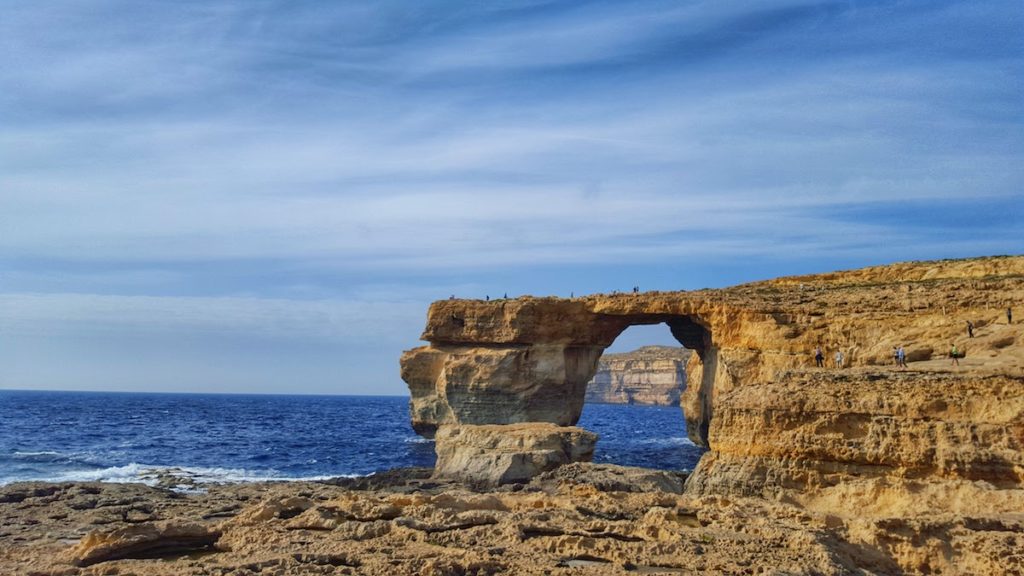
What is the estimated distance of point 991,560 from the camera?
9.98 meters

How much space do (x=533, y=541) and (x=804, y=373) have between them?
1101 centimetres

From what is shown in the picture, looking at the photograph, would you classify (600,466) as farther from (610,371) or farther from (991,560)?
(610,371)

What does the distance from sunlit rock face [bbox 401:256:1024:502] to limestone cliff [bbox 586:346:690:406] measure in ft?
270

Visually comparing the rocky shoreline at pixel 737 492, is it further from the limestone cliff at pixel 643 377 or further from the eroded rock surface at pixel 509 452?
the limestone cliff at pixel 643 377

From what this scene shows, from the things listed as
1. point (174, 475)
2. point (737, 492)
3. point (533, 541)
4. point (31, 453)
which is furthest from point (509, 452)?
point (31, 453)

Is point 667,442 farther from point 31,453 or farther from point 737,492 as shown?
point 737,492

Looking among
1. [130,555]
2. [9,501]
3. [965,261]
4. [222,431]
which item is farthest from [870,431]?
[222,431]

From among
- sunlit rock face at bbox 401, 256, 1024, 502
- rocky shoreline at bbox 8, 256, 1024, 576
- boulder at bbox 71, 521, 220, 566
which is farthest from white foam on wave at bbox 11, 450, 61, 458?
boulder at bbox 71, 521, 220, 566

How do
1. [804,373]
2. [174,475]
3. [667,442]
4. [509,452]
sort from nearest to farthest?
[804,373]
[509,452]
[174,475]
[667,442]

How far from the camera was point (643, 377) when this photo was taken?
141750 mm

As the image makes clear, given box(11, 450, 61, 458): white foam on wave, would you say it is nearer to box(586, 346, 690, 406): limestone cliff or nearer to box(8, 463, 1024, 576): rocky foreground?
box(8, 463, 1024, 576): rocky foreground

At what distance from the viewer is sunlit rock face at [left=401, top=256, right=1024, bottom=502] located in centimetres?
1633

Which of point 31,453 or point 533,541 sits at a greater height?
point 533,541

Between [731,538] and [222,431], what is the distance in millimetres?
55388
